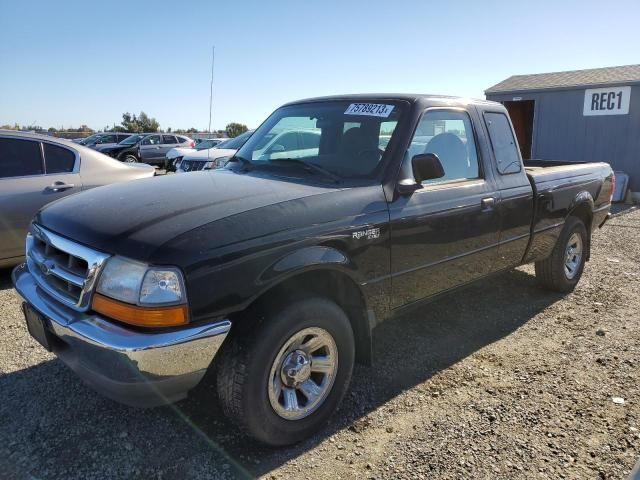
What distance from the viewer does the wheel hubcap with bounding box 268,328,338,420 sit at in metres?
2.71

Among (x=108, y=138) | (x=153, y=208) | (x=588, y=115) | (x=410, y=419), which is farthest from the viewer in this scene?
(x=108, y=138)

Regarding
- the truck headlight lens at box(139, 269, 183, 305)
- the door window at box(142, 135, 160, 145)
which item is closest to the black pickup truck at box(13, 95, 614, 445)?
the truck headlight lens at box(139, 269, 183, 305)

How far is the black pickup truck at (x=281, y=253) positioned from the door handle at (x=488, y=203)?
0.02m

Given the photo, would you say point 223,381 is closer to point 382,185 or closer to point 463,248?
point 382,185

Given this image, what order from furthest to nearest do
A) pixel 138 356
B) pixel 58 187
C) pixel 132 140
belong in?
pixel 132 140 < pixel 58 187 < pixel 138 356

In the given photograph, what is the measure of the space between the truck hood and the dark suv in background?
62.9 feet

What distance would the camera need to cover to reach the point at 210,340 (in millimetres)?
2375

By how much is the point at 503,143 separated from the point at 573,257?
1.92 m

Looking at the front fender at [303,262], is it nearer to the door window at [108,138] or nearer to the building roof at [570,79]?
the building roof at [570,79]

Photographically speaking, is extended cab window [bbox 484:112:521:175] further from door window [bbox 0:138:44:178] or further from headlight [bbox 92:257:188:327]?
door window [bbox 0:138:44:178]

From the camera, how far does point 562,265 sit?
5.21 meters

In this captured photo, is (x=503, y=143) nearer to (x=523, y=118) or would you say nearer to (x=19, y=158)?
(x=19, y=158)

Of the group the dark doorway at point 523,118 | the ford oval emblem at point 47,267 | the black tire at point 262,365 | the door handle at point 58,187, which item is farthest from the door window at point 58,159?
the dark doorway at point 523,118

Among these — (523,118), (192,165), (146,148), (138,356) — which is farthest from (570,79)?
(146,148)
